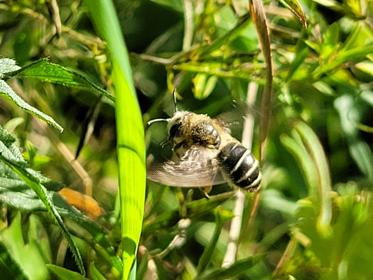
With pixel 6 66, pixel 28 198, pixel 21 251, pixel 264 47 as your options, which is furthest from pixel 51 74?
pixel 21 251

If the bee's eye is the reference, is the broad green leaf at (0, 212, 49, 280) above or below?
below

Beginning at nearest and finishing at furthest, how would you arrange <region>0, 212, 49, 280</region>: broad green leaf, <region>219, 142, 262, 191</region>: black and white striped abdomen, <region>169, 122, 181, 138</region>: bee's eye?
<region>0, 212, 49, 280</region>: broad green leaf → <region>219, 142, 262, 191</region>: black and white striped abdomen → <region>169, 122, 181, 138</region>: bee's eye

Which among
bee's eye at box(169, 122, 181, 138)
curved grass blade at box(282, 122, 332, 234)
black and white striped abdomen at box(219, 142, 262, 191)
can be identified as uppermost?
bee's eye at box(169, 122, 181, 138)

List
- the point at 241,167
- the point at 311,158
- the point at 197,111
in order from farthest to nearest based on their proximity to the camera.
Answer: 1. the point at 197,111
2. the point at 311,158
3. the point at 241,167

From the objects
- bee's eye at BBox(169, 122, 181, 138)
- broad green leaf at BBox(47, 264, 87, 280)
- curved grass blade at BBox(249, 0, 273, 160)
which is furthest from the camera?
bee's eye at BBox(169, 122, 181, 138)

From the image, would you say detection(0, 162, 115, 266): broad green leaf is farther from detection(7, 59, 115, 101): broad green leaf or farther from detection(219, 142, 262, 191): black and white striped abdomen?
detection(219, 142, 262, 191): black and white striped abdomen

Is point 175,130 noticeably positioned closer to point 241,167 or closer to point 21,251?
point 241,167

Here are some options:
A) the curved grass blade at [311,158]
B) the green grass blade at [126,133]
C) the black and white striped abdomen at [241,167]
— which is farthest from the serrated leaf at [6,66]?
the curved grass blade at [311,158]

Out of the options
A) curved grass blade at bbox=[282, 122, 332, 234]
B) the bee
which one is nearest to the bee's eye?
the bee
